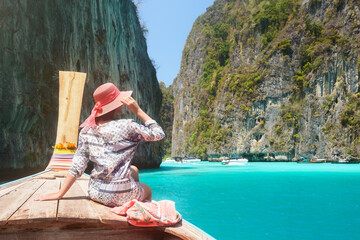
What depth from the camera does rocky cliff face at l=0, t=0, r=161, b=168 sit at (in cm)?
1006

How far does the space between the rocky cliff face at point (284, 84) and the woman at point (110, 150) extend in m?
39.0

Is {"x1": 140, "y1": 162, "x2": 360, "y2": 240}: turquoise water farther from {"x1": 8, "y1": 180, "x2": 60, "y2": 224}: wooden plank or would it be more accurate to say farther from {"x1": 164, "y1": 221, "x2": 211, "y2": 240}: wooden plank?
{"x1": 8, "y1": 180, "x2": 60, "y2": 224}: wooden plank

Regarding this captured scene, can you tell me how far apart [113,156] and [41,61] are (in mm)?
11124

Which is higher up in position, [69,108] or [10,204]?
[69,108]

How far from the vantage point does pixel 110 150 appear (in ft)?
7.26

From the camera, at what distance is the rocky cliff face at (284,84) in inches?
1454

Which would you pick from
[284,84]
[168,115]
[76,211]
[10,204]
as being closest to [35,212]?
[76,211]

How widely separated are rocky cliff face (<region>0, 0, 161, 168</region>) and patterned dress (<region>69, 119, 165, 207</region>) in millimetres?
9314

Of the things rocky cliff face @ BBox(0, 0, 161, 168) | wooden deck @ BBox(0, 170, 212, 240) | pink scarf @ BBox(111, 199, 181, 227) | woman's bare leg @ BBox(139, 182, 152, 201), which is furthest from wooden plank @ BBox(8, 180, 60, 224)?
rocky cliff face @ BBox(0, 0, 161, 168)

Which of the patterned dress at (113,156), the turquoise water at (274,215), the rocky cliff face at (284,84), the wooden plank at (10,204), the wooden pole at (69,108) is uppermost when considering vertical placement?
the rocky cliff face at (284,84)

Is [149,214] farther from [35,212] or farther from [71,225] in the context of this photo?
[35,212]

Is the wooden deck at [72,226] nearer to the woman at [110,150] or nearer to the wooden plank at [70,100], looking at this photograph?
the woman at [110,150]

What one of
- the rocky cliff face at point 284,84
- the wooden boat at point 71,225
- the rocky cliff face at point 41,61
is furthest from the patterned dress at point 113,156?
the rocky cliff face at point 284,84

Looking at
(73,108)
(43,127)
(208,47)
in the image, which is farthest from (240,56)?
(73,108)
